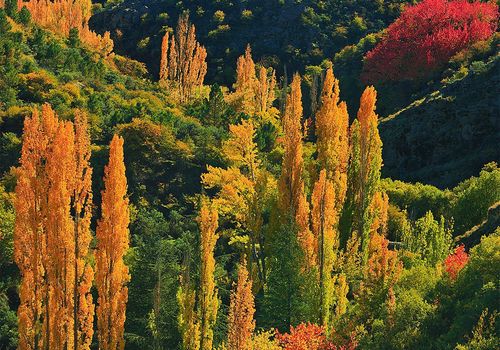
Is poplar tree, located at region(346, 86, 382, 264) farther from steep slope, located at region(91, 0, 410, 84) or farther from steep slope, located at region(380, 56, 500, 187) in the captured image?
steep slope, located at region(91, 0, 410, 84)

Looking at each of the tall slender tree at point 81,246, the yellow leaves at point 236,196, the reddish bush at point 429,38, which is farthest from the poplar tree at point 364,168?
the reddish bush at point 429,38

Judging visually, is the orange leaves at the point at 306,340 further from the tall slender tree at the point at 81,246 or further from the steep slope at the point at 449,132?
the steep slope at the point at 449,132

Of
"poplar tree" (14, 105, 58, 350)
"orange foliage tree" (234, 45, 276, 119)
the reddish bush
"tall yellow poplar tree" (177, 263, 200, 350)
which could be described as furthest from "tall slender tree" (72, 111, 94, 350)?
the reddish bush

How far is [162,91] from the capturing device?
269ft

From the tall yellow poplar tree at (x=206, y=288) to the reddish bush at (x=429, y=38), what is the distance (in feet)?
152

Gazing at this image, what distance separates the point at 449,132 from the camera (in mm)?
60188

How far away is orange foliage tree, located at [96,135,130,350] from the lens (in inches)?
1271

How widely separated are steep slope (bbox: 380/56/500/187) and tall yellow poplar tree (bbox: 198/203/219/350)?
2854cm

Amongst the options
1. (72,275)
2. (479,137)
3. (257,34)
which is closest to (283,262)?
(72,275)

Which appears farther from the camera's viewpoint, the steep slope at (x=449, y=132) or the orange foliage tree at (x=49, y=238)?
the steep slope at (x=449, y=132)

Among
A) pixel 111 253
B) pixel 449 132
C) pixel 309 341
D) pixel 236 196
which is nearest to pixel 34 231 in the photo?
pixel 111 253

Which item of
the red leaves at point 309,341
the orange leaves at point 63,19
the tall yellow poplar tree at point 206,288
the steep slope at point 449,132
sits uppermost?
the orange leaves at point 63,19

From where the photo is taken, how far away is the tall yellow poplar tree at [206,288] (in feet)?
115

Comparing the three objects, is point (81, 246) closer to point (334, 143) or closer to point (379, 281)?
point (379, 281)
